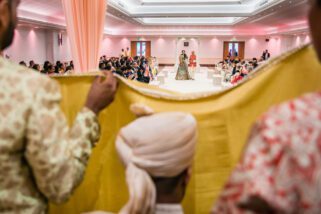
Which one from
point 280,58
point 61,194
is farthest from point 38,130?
point 280,58

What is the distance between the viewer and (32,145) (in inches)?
44.8

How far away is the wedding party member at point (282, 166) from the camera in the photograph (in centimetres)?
78

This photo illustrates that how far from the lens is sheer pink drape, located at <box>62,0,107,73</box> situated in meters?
3.32

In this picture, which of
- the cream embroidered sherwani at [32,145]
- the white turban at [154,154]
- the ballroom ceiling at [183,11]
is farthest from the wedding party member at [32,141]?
the ballroom ceiling at [183,11]

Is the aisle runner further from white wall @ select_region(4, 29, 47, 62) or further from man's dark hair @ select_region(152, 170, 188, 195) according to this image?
white wall @ select_region(4, 29, 47, 62)

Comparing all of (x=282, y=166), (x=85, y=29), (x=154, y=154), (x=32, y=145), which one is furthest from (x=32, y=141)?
(x=85, y=29)

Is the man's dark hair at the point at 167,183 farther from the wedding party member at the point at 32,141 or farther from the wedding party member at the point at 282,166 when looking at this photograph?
the wedding party member at the point at 282,166

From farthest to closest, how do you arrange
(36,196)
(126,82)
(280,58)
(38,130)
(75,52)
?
1. (75,52)
2. (126,82)
3. (280,58)
4. (36,196)
5. (38,130)

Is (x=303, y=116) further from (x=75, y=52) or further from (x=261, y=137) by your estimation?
(x=75, y=52)

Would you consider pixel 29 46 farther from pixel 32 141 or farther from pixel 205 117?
pixel 32 141

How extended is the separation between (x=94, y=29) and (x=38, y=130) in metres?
2.45

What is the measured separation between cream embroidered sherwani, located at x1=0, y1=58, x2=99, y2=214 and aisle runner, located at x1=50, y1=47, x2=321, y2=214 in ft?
1.81

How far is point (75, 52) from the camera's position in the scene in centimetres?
341

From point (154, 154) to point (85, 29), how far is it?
239cm
